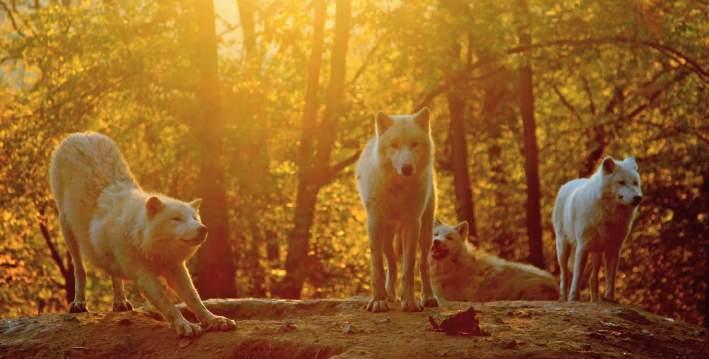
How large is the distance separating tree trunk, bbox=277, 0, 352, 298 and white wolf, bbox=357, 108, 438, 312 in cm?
802

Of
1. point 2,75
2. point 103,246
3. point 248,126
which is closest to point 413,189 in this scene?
point 103,246

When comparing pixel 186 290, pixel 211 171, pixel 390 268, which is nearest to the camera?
pixel 186 290

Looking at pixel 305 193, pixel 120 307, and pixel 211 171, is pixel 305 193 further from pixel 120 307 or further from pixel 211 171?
pixel 120 307

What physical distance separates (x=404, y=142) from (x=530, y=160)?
10.8 m

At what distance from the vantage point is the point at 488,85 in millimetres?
20500

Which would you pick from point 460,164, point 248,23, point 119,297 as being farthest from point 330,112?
point 119,297

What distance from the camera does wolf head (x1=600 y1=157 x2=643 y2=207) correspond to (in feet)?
33.1

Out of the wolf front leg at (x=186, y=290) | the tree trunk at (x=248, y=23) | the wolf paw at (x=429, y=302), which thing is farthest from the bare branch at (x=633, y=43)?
the wolf front leg at (x=186, y=290)

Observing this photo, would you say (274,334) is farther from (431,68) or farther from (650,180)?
(650,180)

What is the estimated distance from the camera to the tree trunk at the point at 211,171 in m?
15.2

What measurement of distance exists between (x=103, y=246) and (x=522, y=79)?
12.7 m

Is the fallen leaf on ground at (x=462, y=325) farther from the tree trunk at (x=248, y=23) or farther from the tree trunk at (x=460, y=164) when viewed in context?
the tree trunk at (x=460, y=164)

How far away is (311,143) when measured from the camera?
17.2m

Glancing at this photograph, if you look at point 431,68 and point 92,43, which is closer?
point 92,43
